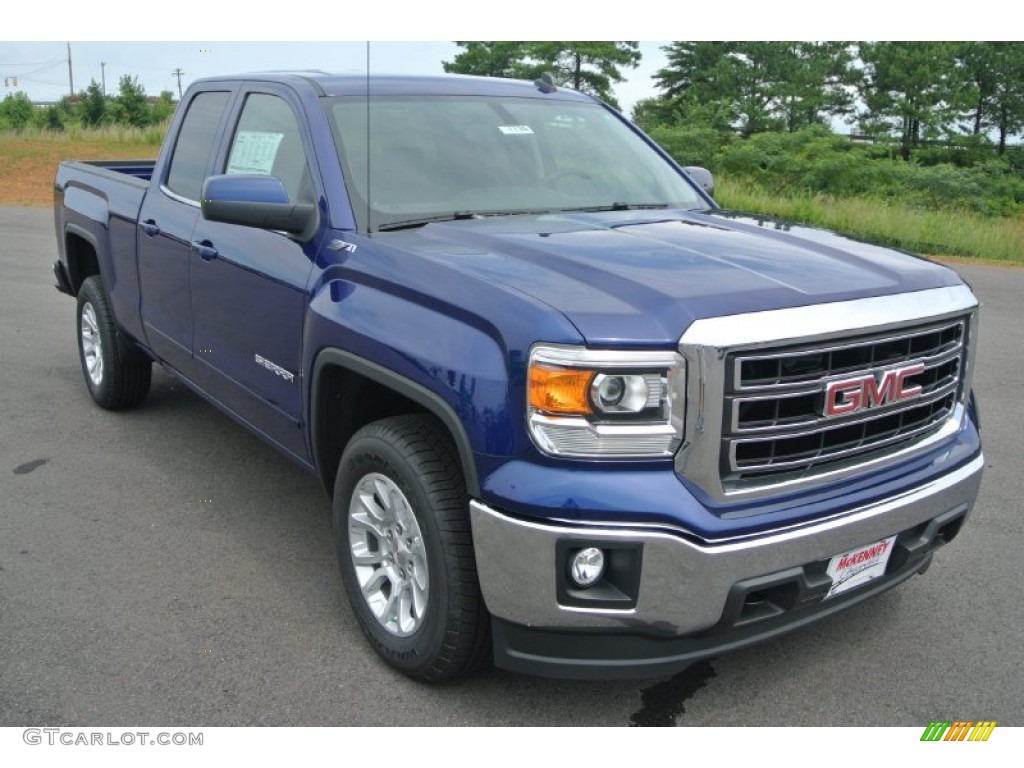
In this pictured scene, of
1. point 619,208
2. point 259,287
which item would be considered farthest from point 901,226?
point 259,287

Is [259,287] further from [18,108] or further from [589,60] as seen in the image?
[18,108]

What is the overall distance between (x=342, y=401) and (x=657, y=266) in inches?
49.4

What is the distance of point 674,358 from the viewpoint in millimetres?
2545

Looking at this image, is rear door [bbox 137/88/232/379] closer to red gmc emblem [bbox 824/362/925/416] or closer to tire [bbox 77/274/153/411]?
tire [bbox 77/274/153/411]

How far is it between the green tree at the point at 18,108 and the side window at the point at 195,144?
5377cm

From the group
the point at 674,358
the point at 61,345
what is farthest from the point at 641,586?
the point at 61,345

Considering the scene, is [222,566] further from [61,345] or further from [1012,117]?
[1012,117]

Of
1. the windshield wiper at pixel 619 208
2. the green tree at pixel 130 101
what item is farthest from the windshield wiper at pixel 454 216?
the green tree at pixel 130 101

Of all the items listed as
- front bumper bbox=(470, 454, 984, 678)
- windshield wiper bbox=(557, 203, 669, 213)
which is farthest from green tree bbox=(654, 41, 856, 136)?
front bumper bbox=(470, 454, 984, 678)

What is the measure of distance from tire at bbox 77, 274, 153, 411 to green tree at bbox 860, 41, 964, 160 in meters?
43.9

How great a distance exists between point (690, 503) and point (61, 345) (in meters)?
6.65

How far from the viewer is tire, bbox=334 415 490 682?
9.29 feet

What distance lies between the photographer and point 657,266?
296cm

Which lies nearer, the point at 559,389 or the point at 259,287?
the point at 559,389
